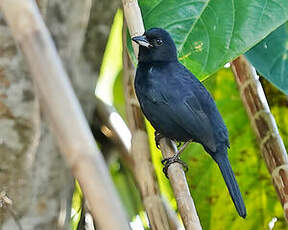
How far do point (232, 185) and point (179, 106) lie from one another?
0.45 m

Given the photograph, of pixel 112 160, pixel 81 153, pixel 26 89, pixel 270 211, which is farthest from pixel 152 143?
pixel 81 153

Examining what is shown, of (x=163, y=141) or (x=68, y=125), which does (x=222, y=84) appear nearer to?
(x=163, y=141)

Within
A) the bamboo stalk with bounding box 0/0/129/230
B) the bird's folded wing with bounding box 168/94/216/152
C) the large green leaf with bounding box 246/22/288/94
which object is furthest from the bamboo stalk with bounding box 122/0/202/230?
the bamboo stalk with bounding box 0/0/129/230

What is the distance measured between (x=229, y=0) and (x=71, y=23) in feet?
2.21

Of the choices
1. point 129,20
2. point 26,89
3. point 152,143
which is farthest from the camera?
point 152,143

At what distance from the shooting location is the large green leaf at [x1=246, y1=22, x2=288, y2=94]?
7.60ft

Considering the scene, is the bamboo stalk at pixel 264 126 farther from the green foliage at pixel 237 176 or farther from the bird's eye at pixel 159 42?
the green foliage at pixel 237 176

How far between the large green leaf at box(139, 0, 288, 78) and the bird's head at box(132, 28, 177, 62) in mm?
279

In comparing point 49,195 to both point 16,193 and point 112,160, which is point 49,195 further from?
point 112,160

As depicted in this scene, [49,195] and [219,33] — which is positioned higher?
[219,33]

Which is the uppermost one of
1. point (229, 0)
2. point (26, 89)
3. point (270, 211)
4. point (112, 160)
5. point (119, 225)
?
point (119, 225)

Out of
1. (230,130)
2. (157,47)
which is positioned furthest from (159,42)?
(230,130)

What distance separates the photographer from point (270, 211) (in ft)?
10.0

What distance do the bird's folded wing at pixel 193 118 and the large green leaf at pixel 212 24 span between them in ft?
1.39
